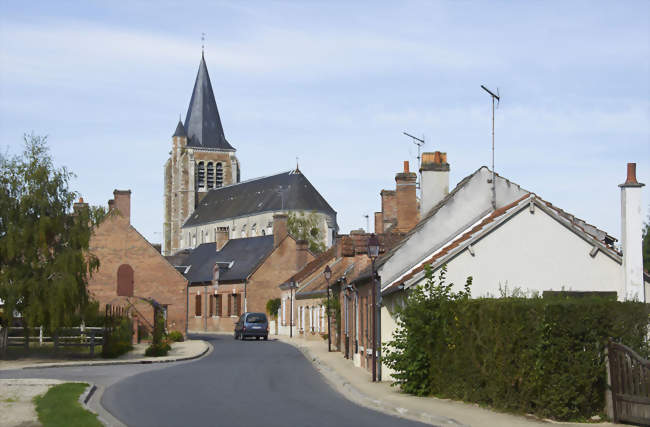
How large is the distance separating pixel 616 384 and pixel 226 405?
22.4ft

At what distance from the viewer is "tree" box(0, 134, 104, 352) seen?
30.2 meters

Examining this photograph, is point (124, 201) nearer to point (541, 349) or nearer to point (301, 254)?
point (301, 254)

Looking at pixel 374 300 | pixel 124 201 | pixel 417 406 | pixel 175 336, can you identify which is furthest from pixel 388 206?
pixel 124 201

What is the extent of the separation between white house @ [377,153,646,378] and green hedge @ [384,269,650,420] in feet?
13.2

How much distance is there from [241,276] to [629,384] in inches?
2102

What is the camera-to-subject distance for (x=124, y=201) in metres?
51.0

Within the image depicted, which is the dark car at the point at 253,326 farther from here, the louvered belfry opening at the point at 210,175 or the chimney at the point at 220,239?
the louvered belfry opening at the point at 210,175

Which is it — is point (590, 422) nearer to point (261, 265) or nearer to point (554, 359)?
point (554, 359)

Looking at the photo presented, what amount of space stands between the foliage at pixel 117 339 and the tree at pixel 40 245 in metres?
2.58

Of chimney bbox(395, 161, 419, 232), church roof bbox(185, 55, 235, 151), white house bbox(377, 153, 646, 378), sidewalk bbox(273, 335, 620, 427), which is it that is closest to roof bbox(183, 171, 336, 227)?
church roof bbox(185, 55, 235, 151)

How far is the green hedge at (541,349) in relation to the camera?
14.4 meters

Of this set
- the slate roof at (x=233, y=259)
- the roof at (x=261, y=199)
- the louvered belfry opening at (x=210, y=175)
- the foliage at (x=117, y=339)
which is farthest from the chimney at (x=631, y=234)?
the louvered belfry opening at (x=210, y=175)

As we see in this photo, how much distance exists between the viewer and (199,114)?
14312 centimetres

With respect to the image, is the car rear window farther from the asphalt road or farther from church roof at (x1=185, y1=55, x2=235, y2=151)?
church roof at (x1=185, y1=55, x2=235, y2=151)
